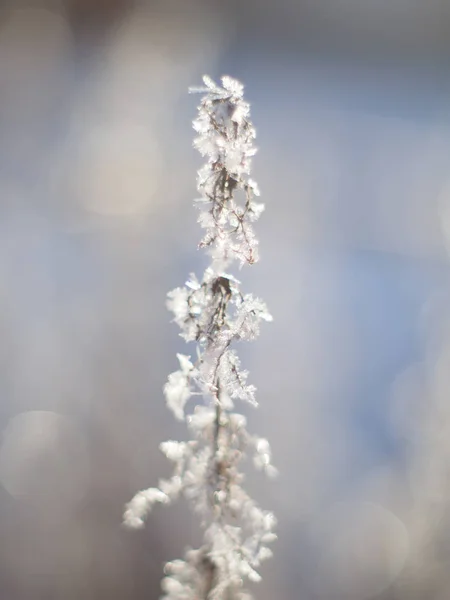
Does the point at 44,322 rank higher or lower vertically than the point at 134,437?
higher

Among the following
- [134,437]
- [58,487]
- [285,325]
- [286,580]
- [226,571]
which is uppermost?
[285,325]

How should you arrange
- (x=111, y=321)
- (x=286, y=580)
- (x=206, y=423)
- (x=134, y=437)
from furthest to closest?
(x=111, y=321) < (x=134, y=437) < (x=286, y=580) < (x=206, y=423)

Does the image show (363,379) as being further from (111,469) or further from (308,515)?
(111,469)

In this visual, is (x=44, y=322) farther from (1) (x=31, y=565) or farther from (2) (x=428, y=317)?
(2) (x=428, y=317)

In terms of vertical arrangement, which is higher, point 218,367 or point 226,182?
point 226,182

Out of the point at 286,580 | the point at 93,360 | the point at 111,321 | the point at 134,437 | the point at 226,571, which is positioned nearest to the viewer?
the point at 226,571

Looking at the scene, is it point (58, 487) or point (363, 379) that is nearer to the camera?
point (58, 487)

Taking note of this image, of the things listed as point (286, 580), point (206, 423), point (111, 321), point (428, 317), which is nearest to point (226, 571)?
point (206, 423)
